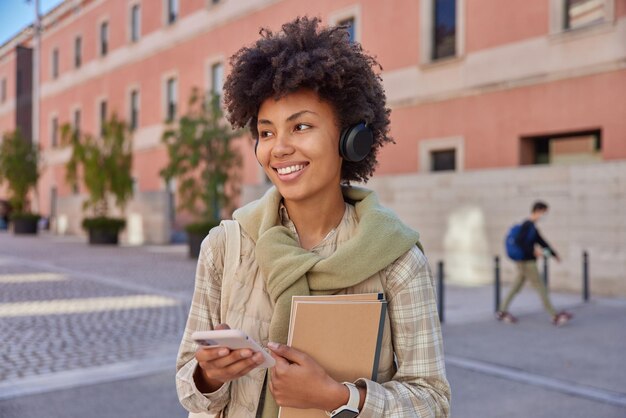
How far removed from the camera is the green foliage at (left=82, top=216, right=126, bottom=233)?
953 inches

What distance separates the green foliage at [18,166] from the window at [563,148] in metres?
25.7

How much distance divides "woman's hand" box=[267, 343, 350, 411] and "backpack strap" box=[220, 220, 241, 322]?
0.29m

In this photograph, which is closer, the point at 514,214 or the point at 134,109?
the point at 514,214

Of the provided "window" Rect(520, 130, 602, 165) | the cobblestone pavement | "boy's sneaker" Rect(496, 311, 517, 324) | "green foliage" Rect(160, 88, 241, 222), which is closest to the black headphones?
the cobblestone pavement

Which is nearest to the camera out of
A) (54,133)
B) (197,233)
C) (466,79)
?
(466,79)

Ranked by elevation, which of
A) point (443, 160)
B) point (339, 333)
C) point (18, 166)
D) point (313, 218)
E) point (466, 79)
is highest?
point (466, 79)

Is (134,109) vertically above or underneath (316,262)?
above

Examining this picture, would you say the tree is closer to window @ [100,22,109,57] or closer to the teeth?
window @ [100,22,109,57]

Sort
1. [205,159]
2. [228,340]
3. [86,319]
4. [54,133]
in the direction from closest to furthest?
1. [228,340]
2. [86,319]
3. [205,159]
4. [54,133]

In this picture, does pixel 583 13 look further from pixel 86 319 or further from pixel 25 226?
pixel 25 226

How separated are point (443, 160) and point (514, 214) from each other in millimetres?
3338

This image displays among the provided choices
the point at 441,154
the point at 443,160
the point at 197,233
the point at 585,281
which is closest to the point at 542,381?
the point at 585,281

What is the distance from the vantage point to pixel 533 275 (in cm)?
892

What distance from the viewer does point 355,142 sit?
179 centimetres
